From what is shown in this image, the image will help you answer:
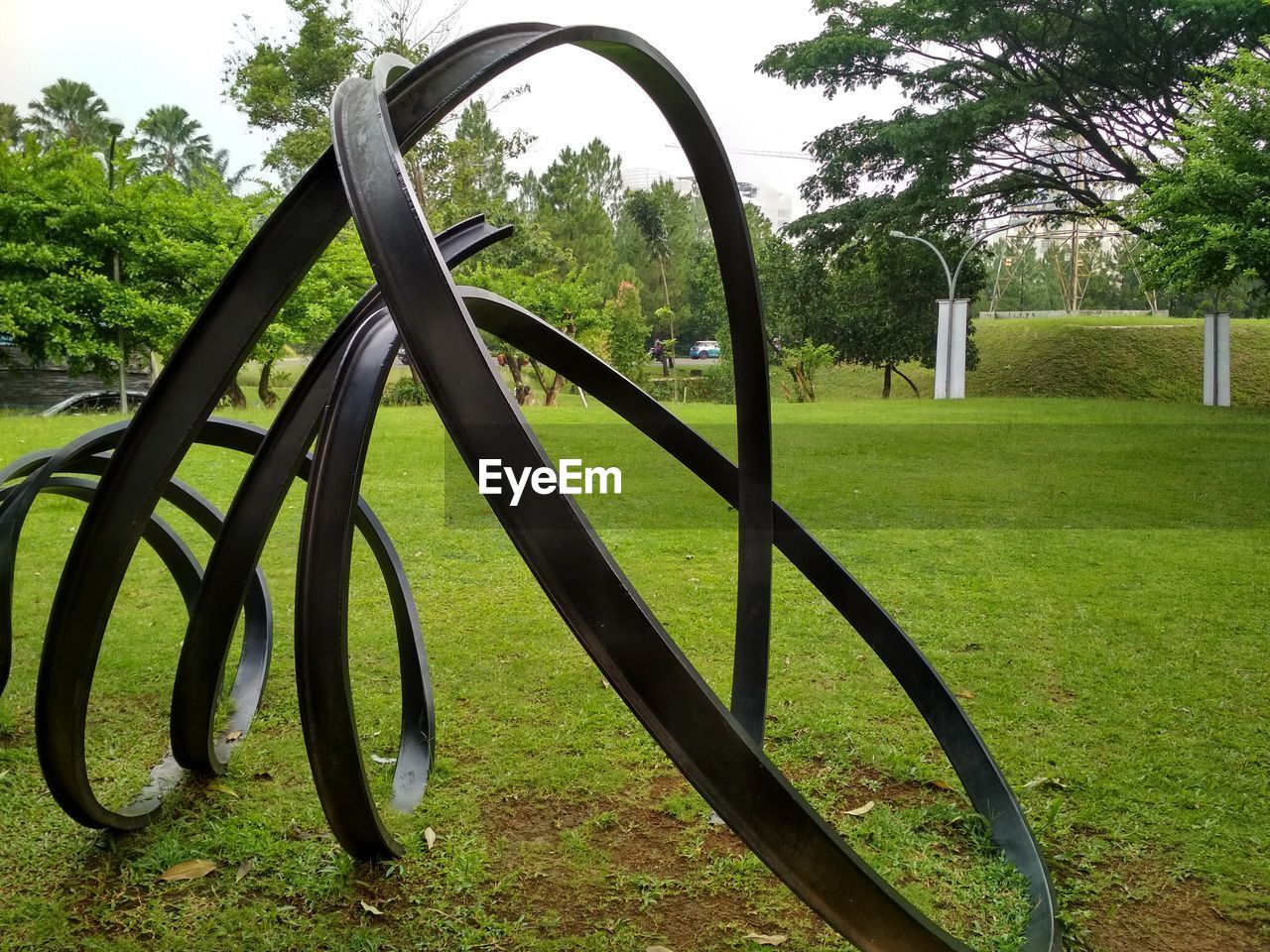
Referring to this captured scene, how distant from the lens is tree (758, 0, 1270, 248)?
18.9 m

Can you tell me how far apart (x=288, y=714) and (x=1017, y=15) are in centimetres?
2089

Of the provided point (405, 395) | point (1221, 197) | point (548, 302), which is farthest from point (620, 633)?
point (548, 302)

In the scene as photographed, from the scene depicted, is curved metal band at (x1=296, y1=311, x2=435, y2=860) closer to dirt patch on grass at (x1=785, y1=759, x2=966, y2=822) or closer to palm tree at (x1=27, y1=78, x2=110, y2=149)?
dirt patch on grass at (x1=785, y1=759, x2=966, y2=822)

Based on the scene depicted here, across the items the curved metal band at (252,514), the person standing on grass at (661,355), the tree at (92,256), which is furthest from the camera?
the person standing on grass at (661,355)

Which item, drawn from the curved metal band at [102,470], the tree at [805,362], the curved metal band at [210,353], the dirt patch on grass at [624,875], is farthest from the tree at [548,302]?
the curved metal band at [210,353]

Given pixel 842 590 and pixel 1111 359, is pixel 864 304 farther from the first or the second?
pixel 842 590

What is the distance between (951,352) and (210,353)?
2116cm

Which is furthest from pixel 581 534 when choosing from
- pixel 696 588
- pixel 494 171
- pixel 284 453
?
pixel 494 171

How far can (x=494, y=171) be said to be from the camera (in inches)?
923

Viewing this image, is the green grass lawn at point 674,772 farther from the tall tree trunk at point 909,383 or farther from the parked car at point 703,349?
the parked car at point 703,349

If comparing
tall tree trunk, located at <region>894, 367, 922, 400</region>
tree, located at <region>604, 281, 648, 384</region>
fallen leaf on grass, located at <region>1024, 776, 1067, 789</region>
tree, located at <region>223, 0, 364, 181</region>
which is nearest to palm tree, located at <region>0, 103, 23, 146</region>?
tree, located at <region>223, 0, 364, 181</region>

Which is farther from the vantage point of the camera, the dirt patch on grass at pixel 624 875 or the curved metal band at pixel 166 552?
the curved metal band at pixel 166 552

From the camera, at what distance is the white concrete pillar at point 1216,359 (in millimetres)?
17766

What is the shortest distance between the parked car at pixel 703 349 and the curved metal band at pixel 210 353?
27.9 meters
